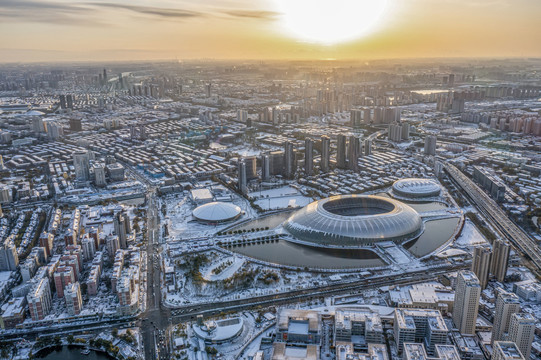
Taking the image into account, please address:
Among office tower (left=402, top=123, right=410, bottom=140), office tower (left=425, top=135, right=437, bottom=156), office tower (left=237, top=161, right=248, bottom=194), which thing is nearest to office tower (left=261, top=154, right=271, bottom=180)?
office tower (left=237, top=161, right=248, bottom=194)

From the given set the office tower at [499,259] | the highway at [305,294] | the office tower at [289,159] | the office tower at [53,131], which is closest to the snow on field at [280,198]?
the office tower at [289,159]

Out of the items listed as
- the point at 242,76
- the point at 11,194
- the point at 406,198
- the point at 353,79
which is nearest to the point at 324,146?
the point at 406,198

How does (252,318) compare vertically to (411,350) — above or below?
below

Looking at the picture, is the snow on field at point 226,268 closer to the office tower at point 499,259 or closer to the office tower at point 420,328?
the office tower at point 420,328

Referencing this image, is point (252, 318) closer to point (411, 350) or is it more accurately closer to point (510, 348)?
point (411, 350)

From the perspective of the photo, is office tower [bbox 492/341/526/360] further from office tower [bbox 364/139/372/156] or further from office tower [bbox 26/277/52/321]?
office tower [bbox 364/139/372/156]

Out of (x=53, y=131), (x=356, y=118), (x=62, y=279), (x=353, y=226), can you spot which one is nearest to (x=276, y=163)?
(x=353, y=226)

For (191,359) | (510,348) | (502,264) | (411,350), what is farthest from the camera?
(502,264)
